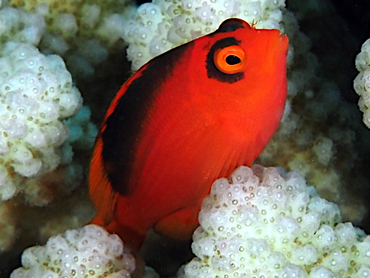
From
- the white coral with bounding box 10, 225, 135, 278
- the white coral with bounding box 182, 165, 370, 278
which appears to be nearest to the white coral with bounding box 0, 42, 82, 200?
the white coral with bounding box 10, 225, 135, 278

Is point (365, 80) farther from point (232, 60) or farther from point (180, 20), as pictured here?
point (180, 20)

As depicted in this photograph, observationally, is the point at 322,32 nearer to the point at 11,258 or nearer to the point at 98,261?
the point at 98,261

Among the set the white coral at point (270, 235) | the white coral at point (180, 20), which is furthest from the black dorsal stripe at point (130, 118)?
the white coral at point (270, 235)

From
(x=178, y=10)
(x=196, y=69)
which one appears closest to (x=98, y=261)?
(x=196, y=69)

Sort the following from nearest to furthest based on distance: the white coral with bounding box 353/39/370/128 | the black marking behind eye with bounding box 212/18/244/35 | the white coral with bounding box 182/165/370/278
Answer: the white coral with bounding box 182/165/370/278, the white coral with bounding box 353/39/370/128, the black marking behind eye with bounding box 212/18/244/35

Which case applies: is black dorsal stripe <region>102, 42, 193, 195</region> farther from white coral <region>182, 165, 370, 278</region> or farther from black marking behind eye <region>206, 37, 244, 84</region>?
white coral <region>182, 165, 370, 278</region>

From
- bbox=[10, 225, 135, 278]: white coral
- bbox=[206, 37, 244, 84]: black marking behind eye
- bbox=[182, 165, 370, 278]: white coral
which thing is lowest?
bbox=[10, 225, 135, 278]: white coral
